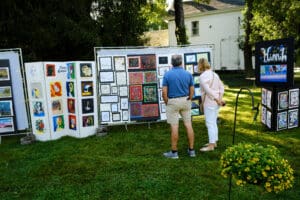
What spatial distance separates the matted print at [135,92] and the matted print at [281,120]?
3.62 metres

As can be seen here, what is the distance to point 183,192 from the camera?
4.91m

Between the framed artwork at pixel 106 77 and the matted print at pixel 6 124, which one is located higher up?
A: the framed artwork at pixel 106 77

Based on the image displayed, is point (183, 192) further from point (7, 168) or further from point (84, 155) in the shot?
point (7, 168)

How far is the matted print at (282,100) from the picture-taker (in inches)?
327

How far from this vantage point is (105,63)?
8.66 metres

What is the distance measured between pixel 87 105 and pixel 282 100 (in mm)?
4915

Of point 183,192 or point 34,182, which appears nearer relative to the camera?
point 183,192

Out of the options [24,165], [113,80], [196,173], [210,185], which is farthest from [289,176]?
[113,80]

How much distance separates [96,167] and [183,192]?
6.15 feet

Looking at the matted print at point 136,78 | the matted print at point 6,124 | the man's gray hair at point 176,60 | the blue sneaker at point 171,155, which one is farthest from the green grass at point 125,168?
the man's gray hair at point 176,60

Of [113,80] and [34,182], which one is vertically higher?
[113,80]

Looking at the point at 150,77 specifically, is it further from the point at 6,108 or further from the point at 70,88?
the point at 6,108

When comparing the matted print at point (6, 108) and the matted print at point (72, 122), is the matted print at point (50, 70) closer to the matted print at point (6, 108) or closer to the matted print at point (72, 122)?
the matted print at point (72, 122)

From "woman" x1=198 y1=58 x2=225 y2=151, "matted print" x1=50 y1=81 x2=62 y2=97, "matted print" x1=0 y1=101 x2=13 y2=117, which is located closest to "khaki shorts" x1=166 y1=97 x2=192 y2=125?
"woman" x1=198 y1=58 x2=225 y2=151
